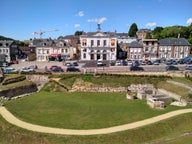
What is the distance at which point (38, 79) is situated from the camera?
46.0m

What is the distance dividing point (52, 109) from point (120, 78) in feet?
56.9

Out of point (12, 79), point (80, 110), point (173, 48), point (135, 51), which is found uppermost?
point (173, 48)

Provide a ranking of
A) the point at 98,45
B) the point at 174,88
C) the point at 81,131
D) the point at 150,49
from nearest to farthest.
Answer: the point at 81,131, the point at 174,88, the point at 98,45, the point at 150,49

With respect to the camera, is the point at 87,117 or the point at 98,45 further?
the point at 98,45

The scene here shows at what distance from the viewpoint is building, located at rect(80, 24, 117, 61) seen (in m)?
66.0

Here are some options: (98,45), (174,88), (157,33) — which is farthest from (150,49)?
(157,33)

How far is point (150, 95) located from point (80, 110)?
1110cm

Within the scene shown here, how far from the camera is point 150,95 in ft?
113

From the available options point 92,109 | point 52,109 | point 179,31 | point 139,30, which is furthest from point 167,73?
point 139,30

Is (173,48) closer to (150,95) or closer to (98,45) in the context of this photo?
(98,45)

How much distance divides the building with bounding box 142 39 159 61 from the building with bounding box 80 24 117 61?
899 cm

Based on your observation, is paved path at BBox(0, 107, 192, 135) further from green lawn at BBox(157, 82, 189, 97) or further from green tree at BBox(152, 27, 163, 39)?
green tree at BBox(152, 27, 163, 39)

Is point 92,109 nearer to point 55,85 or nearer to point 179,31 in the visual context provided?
point 55,85

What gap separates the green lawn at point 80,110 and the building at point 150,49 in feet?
111
